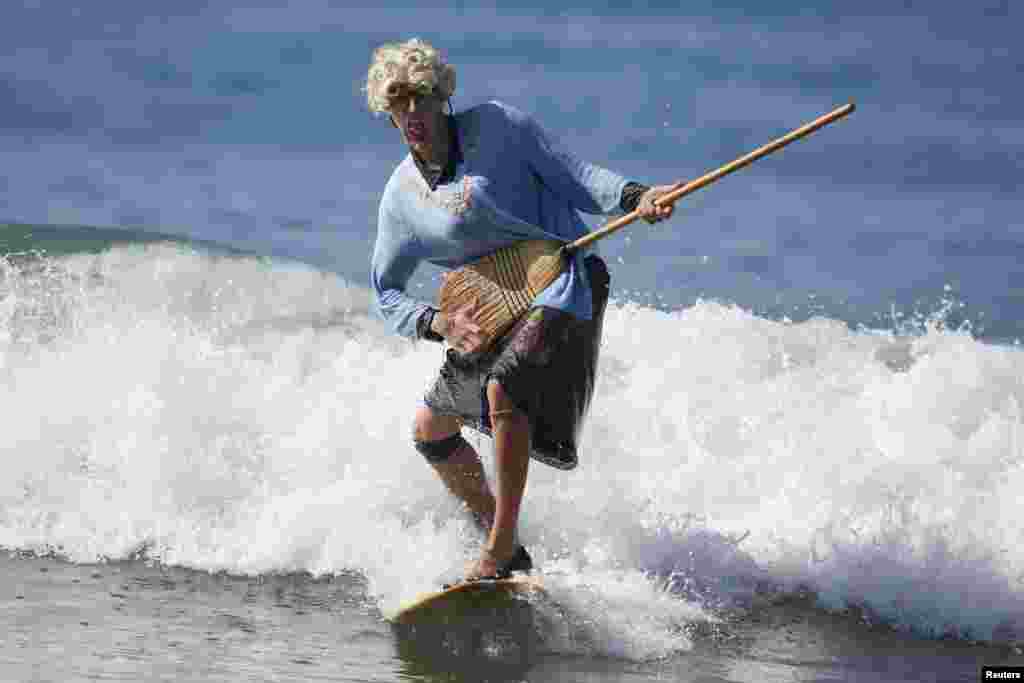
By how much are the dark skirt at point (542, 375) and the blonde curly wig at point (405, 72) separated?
0.84 m

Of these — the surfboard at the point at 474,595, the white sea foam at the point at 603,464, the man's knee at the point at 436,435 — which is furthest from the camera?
the white sea foam at the point at 603,464

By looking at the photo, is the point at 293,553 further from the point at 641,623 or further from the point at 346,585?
the point at 641,623

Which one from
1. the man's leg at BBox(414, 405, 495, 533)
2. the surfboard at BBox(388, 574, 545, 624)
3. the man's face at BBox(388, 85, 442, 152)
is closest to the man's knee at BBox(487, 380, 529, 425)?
the man's leg at BBox(414, 405, 495, 533)

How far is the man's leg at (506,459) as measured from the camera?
523cm

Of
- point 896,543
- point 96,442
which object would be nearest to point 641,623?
point 896,543

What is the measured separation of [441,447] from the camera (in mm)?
5801

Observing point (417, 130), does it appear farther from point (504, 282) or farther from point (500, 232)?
point (504, 282)

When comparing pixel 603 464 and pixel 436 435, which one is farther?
pixel 603 464

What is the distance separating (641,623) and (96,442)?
11.7 feet

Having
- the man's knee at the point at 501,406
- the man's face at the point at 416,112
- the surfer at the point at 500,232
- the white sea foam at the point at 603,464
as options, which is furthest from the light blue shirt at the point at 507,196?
the white sea foam at the point at 603,464

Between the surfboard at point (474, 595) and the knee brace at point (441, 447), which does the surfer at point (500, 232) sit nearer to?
the surfboard at point (474, 595)

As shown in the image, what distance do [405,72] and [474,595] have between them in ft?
6.10

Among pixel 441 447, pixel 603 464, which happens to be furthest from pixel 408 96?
pixel 603 464

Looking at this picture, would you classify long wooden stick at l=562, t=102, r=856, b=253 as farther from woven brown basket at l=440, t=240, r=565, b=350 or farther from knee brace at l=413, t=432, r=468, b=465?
knee brace at l=413, t=432, r=468, b=465
